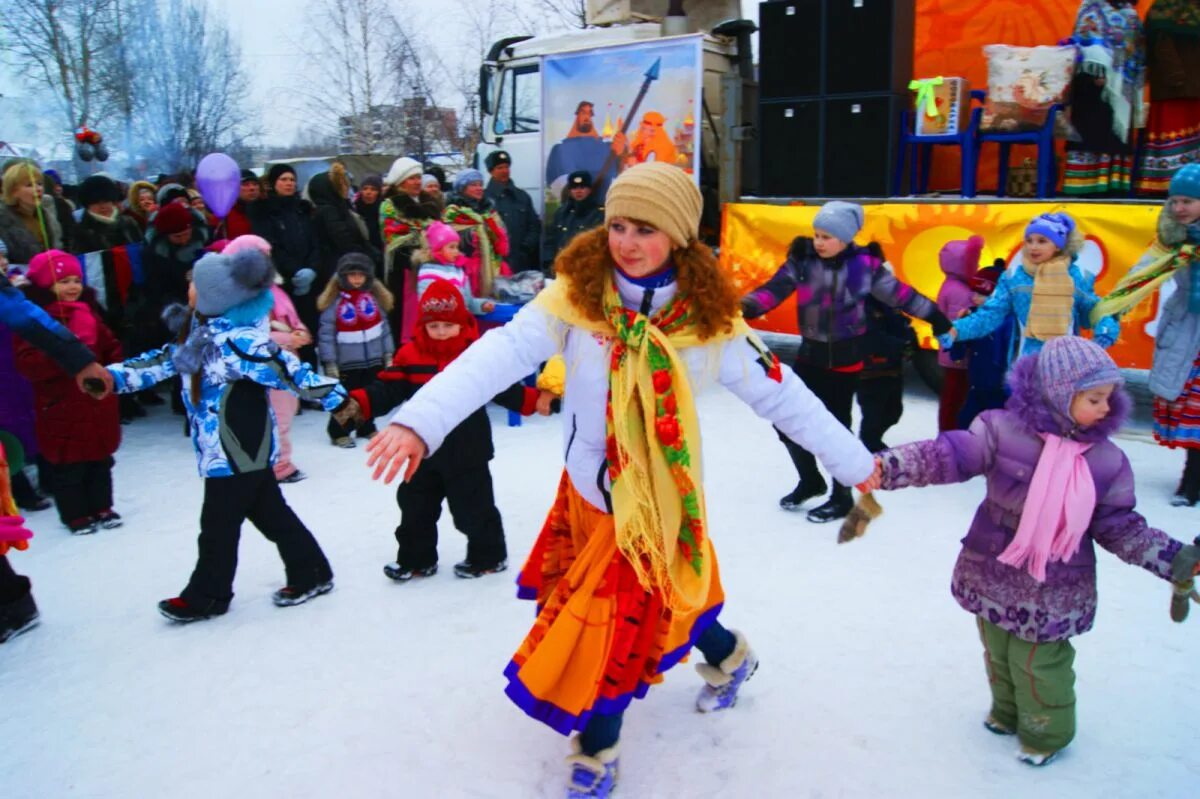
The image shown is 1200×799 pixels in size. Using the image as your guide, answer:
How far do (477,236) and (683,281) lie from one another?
4523 mm

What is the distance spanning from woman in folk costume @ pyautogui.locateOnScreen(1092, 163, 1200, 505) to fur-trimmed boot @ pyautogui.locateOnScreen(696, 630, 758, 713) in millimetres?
2734

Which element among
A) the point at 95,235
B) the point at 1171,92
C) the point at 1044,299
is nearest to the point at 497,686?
the point at 1044,299

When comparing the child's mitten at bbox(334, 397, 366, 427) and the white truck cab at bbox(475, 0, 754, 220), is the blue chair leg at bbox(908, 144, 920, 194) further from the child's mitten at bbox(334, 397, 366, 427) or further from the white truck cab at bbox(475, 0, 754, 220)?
the child's mitten at bbox(334, 397, 366, 427)

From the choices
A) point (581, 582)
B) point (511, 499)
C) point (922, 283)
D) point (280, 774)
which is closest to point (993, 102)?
point (922, 283)

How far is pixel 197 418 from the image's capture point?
11.9ft

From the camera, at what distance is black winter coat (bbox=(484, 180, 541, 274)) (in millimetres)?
8406

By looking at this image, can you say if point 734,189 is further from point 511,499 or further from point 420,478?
point 420,478

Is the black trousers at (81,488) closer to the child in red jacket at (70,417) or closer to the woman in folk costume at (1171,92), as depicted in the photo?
the child in red jacket at (70,417)

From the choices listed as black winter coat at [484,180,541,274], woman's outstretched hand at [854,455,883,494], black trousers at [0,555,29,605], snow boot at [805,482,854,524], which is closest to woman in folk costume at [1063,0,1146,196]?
snow boot at [805,482,854,524]

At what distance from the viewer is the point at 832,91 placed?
7.68 metres

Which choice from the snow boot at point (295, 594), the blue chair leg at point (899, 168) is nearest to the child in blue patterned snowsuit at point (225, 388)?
the snow boot at point (295, 594)

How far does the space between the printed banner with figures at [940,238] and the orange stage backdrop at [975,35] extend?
185 cm

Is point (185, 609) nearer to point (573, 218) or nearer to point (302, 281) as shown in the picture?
point (302, 281)

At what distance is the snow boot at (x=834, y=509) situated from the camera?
4.64 meters
